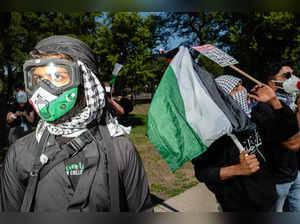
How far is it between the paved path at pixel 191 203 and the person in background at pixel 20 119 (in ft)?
9.08

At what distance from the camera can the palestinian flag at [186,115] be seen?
5.33ft

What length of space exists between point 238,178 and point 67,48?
5.26 ft

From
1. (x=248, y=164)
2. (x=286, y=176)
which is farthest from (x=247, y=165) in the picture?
(x=286, y=176)

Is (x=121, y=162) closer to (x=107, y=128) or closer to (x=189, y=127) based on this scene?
(x=107, y=128)

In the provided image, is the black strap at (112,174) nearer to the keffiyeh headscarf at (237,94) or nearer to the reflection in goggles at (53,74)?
the reflection in goggles at (53,74)

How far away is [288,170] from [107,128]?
1.83 meters

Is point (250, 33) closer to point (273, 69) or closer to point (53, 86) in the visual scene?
point (273, 69)

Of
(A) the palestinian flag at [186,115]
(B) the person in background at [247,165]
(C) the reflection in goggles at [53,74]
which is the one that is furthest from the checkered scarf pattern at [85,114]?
(B) the person in background at [247,165]

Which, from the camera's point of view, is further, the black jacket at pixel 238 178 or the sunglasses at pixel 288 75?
the sunglasses at pixel 288 75

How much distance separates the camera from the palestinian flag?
162 cm

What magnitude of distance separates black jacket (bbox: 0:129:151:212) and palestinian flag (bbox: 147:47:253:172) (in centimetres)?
33

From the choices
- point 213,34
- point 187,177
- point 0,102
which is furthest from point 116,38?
point 187,177

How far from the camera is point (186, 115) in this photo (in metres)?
1.66

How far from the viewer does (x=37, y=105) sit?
134 cm
